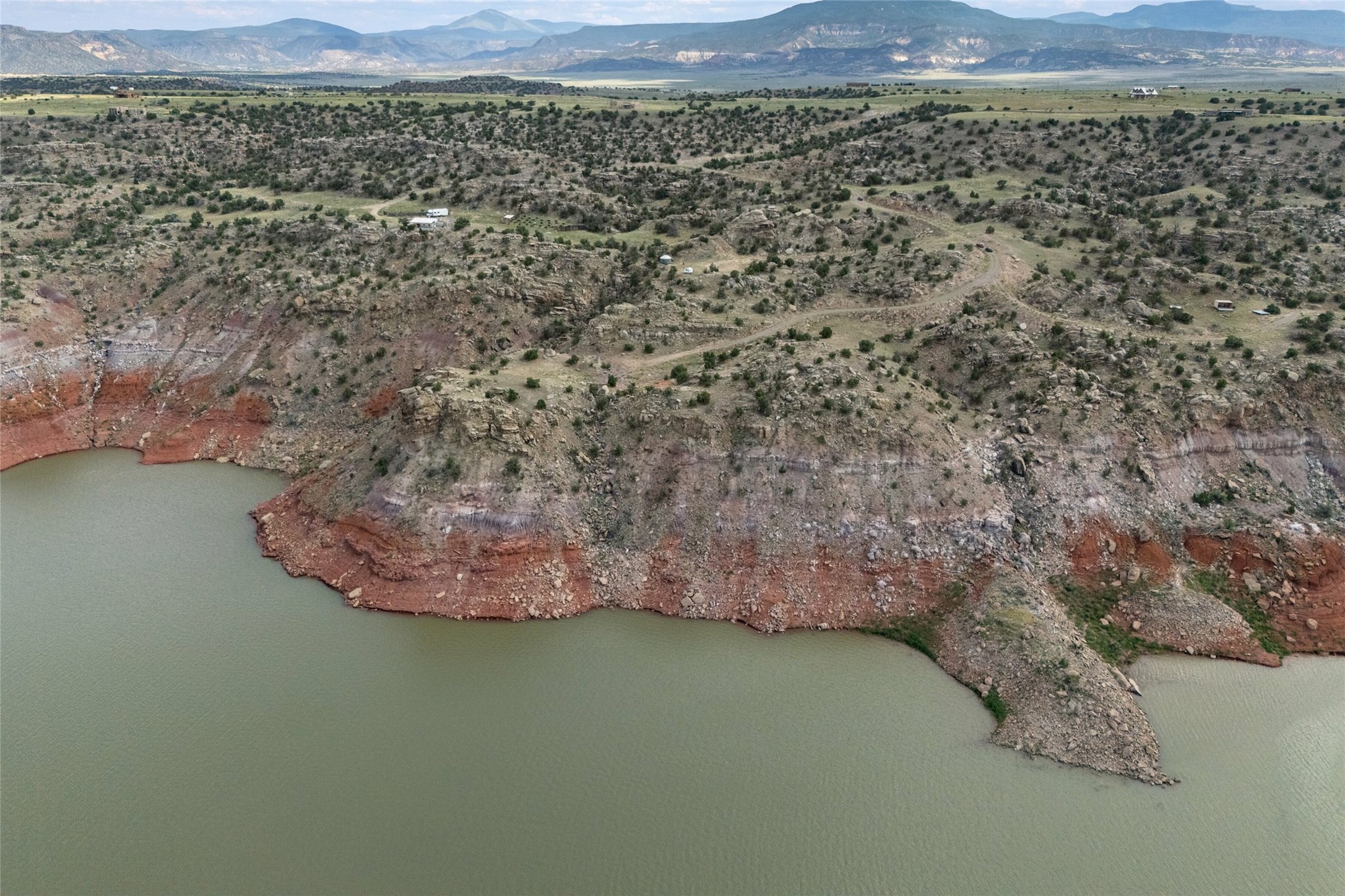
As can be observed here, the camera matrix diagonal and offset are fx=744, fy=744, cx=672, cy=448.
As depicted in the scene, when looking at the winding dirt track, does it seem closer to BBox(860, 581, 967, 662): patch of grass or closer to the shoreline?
the shoreline

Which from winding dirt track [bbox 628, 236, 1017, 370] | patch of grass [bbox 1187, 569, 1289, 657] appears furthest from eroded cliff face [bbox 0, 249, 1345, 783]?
winding dirt track [bbox 628, 236, 1017, 370]

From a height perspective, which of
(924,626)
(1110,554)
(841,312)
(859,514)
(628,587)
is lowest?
(924,626)

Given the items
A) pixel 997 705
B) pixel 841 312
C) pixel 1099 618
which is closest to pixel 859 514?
pixel 997 705

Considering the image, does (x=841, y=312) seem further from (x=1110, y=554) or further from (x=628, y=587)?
(x=628, y=587)

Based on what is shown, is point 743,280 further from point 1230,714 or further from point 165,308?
point 165,308

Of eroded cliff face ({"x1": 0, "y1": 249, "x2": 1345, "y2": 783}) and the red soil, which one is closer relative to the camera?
eroded cliff face ({"x1": 0, "y1": 249, "x2": 1345, "y2": 783})

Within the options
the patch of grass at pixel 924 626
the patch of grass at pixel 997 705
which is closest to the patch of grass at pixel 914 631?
the patch of grass at pixel 924 626

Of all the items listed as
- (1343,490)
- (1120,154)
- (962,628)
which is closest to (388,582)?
(962,628)
